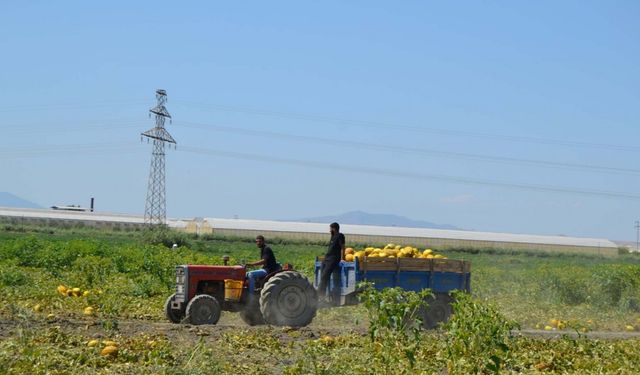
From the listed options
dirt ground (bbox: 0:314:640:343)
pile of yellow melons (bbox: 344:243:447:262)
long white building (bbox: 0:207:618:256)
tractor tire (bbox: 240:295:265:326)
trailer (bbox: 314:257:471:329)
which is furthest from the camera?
long white building (bbox: 0:207:618:256)

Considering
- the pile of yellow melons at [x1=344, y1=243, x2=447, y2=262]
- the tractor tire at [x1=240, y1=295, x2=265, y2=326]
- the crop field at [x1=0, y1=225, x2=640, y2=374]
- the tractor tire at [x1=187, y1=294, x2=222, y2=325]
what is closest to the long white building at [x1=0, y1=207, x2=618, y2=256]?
the crop field at [x1=0, y1=225, x2=640, y2=374]

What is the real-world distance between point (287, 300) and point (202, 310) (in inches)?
70.4

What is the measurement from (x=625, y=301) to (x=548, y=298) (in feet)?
8.28

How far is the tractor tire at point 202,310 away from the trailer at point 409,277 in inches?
103

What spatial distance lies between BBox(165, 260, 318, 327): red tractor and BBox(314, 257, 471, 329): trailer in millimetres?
844

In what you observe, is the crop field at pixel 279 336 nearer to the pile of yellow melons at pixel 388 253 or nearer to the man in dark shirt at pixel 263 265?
the man in dark shirt at pixel 263 265

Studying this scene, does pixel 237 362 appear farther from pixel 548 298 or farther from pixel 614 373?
pixel 548 298

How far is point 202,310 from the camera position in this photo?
19.3 meters

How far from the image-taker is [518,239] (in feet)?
356

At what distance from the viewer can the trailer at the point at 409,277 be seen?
779 inches

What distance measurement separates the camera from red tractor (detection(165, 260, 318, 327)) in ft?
63.6

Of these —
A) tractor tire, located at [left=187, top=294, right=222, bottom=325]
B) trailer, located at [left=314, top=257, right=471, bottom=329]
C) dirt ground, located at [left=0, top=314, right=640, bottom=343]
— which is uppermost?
trailer, located at [left=314, top=257, right=471, bottom=329]

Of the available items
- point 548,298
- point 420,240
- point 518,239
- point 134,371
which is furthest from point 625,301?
point 518,239

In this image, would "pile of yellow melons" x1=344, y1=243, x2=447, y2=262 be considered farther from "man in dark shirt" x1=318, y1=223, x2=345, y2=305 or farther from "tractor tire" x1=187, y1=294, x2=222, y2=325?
"tractor tire" x1=187, y1=294, x2=222, y2=325
